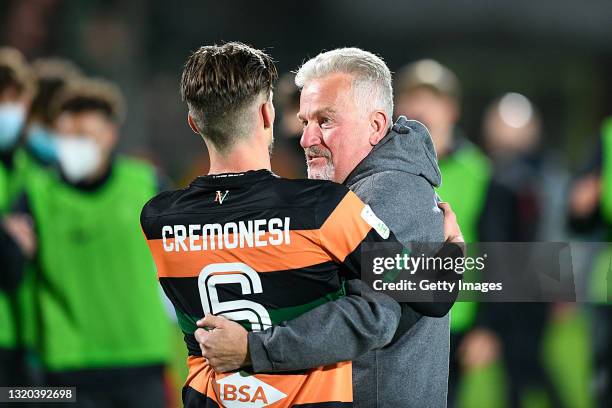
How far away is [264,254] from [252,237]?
4cm

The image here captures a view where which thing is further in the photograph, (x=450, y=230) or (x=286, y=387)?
(x=450, y=230)

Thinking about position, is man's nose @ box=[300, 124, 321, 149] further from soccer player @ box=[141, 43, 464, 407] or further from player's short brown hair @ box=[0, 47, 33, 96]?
player's short brown hair @ box=[0, 47, 33, 96]

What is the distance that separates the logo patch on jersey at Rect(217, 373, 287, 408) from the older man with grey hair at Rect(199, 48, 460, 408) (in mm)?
49

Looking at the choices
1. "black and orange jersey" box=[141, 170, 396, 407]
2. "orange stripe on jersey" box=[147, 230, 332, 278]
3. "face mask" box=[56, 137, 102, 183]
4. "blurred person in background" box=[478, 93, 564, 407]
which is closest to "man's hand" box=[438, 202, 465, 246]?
"black and orange jersey" box=[141, 170, 396, 407]

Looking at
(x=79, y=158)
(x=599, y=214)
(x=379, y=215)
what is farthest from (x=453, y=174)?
(x=379, y=215)

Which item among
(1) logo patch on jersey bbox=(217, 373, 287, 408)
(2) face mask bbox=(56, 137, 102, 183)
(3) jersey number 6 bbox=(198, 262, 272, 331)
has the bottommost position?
(1) logo patch on jersey bbox=(217, 373, 287, 408)

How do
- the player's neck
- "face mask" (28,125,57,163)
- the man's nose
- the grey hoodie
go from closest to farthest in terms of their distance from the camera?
the grey hoodie < the player's neck < the man's nose < "face mask" (28,125,57,163)

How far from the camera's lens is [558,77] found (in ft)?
32.6

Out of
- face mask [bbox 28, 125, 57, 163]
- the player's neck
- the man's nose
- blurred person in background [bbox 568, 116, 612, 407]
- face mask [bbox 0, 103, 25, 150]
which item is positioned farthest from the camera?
face mask [bbox 28, 125, 57, 163]

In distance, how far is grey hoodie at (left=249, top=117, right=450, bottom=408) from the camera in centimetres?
193

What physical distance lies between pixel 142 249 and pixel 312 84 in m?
2.73

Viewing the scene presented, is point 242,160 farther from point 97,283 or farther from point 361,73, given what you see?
point 97,283

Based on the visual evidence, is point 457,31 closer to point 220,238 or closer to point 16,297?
point 16,297

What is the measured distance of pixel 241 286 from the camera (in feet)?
6.51
